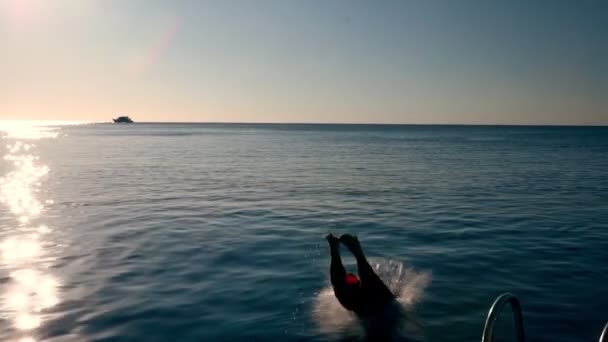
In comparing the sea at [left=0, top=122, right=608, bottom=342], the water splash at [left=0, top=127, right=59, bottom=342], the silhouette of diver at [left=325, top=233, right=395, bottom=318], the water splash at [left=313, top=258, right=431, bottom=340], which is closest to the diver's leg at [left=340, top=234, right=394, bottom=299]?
the silhouette of diver at [left=325, top=233, right=395, bottom=318]

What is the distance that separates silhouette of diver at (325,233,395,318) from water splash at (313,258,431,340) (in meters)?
0.30

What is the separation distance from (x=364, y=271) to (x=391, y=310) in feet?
4.38

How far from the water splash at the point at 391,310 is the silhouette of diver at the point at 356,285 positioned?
0.30 m


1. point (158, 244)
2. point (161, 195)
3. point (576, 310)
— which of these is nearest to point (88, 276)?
point (158, 244)

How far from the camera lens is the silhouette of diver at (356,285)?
422 inches

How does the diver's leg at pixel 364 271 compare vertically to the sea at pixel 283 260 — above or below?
above

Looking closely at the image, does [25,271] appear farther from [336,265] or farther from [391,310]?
[391,310]

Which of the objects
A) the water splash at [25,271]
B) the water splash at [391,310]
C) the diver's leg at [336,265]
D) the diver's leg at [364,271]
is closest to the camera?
the water splash at [391,310]

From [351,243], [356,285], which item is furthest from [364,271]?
[351,243]

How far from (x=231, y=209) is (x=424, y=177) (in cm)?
2111

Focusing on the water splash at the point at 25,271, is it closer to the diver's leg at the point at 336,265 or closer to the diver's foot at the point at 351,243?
the diver's leg at the point at 336,265

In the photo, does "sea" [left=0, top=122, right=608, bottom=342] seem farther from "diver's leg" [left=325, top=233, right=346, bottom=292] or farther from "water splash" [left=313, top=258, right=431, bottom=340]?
"diver's leg" [left=325, top=233, right=346, bottom=292]

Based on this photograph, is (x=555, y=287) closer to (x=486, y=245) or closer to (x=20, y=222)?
(x=486, y=245)

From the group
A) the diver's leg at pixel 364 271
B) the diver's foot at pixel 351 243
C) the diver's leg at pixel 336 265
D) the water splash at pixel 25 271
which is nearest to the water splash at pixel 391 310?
the diver's leg at pixel 364 271
